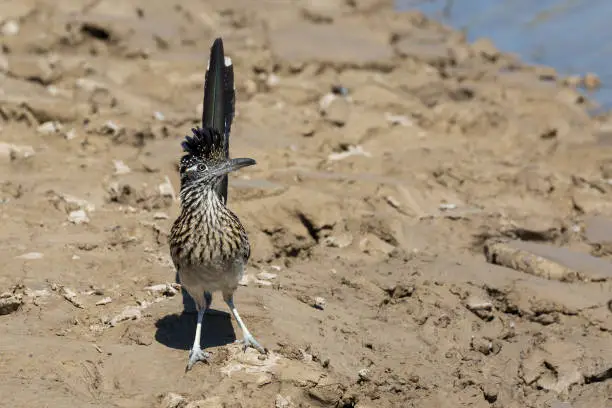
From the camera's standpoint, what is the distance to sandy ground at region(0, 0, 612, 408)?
17.6 ft

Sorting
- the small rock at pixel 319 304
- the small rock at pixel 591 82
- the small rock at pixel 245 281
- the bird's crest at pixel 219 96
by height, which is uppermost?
the small rock at pixel 591 82

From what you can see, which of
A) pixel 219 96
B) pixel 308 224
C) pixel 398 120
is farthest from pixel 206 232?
pixel 398 120

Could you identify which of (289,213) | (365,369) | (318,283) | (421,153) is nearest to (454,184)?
(421,153)

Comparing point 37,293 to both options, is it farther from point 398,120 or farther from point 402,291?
point 398,120

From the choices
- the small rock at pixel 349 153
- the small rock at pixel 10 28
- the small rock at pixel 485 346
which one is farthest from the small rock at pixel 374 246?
the small rock at pixel 10 28

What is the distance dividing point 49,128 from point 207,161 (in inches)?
146

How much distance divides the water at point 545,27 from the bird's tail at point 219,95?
759 cm

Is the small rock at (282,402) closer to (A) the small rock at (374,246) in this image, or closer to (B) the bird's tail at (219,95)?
(B) the bird's tail at (219,95)

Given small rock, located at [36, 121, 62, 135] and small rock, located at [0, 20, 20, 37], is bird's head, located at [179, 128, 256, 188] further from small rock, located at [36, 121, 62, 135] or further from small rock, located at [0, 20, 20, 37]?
small rock, located at [0, 20, 20, 37]

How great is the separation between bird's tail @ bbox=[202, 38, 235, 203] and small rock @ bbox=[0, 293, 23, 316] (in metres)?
1.54

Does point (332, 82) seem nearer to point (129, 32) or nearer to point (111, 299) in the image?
point (129, 32)

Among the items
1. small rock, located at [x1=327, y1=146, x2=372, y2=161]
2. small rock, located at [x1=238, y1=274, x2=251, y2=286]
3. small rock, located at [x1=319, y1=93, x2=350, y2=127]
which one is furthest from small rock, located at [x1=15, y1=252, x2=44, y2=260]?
small rock, located at [x1=319, y1=93, x2=350, y2=127]

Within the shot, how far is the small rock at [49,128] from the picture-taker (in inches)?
338

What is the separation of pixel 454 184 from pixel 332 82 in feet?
9.29
